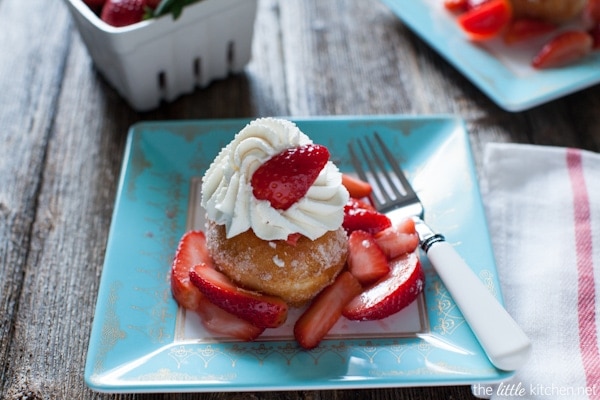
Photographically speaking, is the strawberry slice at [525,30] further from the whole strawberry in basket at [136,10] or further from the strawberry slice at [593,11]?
the whole strawberry in basket at [136,10]

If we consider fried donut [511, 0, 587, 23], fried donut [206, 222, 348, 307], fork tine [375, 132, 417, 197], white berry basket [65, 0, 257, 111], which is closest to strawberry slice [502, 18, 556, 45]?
fried donut [511, 0, 587, 23]

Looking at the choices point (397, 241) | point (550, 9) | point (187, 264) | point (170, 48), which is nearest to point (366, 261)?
point (397, 241)

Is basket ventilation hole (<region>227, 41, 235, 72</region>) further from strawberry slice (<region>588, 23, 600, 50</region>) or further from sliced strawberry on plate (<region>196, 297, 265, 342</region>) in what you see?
strawberry slice (<region>588, 23, 600, 50</region>)

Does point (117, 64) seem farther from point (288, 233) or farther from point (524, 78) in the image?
point (524, 78)

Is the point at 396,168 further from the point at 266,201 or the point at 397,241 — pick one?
the point at 266,201

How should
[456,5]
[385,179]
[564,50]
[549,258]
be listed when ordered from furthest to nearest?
[456,5], [564,50], [385,179], [549,258]

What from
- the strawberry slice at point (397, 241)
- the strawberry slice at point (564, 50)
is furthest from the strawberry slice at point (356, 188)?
the strawberry slice at point (564, 50)
